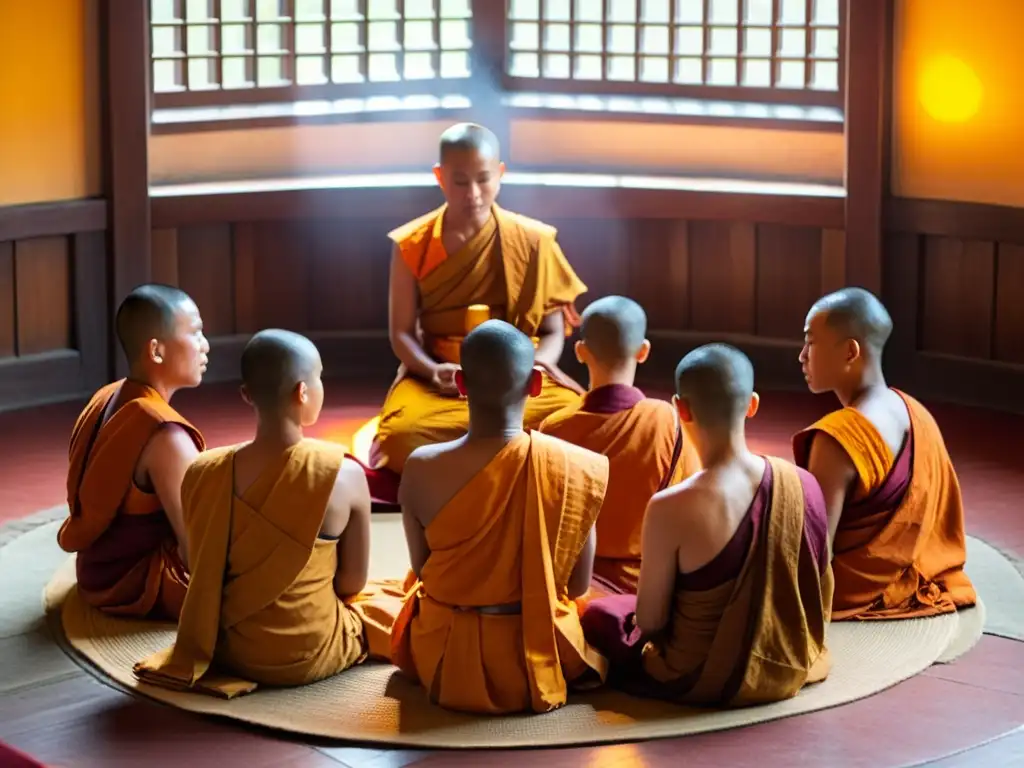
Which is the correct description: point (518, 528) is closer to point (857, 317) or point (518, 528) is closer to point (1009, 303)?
point (857, 317)

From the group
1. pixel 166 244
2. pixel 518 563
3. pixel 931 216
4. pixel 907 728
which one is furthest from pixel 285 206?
pixel 907 728

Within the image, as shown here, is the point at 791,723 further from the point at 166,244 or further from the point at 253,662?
the point at 166,244

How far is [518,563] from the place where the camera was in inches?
162

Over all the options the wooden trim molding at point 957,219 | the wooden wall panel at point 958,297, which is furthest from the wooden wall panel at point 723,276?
the wooden wall panel at point 958,297

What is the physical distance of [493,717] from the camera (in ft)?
13.5

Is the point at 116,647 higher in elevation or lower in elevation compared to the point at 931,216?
lower

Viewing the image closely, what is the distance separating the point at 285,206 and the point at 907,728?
418 centimetres

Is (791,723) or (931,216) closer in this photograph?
(791,723)

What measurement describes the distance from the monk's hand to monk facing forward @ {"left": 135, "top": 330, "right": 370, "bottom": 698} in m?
Result: 1.68

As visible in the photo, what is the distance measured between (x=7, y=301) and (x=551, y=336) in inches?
89.0

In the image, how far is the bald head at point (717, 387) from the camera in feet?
13.4

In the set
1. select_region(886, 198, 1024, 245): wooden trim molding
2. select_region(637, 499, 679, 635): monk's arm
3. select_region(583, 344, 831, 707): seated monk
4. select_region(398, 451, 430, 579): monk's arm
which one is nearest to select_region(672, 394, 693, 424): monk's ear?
select_region(583, 344, 831, 707): seated monk

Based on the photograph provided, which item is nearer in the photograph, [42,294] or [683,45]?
[42,294]

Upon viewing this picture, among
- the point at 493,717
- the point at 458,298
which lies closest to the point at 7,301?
the point at 458,298
